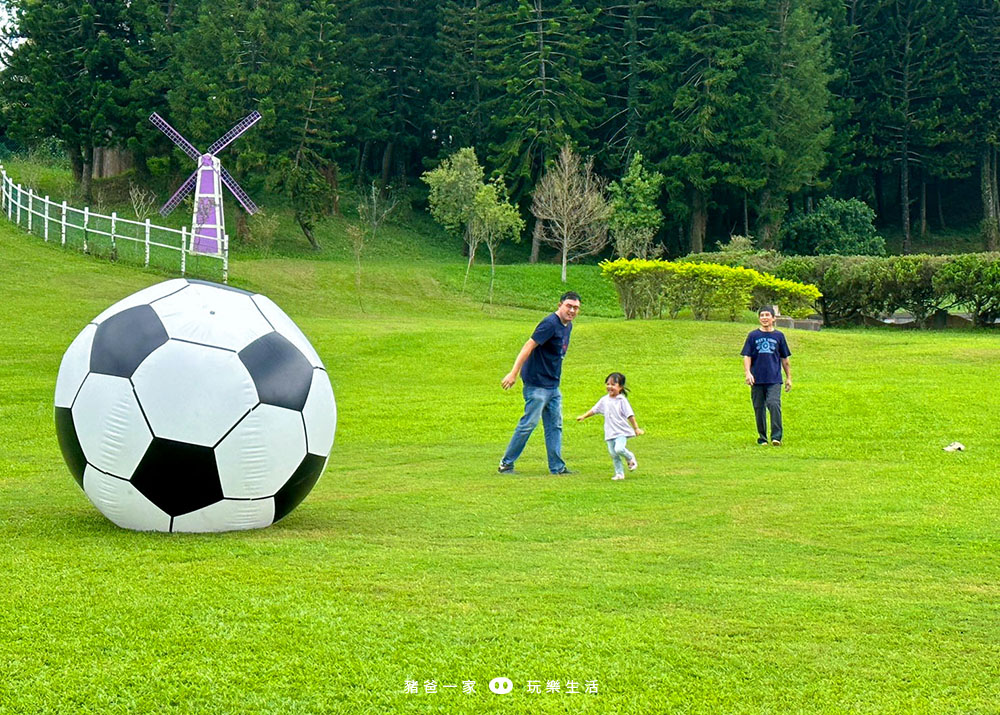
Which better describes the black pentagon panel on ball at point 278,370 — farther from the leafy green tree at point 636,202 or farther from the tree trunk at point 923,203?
the tree trunk at point 923,203

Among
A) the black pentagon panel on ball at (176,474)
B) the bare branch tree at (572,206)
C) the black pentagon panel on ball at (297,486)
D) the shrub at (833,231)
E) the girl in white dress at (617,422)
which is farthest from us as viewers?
the shrub at (833,231)

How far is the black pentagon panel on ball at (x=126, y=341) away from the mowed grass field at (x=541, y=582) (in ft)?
3.62

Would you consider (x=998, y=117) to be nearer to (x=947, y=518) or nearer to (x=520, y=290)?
(x=520, y=290)

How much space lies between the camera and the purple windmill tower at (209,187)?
42812mm

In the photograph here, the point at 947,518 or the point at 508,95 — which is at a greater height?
the point at 508,95

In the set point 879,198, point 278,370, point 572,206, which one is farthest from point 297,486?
point 879,198

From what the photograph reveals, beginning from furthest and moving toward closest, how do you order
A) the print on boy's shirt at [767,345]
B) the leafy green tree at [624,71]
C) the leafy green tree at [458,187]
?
the leafy green tree at [624,71]
the leafy green tree at [458,187]
the print on boy's shirt at [767,345]

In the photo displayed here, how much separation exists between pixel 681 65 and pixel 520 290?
16.8 meters

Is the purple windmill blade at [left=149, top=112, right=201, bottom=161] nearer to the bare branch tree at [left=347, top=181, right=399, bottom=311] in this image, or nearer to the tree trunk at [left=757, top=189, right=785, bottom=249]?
the bare branch tree at [left=347, top=181, right=399, bottom=311]

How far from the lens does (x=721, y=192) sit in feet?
177

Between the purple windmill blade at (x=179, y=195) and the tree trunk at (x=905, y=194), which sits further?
the tree trunk at (x=905, y=194)

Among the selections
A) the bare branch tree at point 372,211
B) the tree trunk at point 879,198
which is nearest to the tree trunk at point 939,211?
the tree trunk at point 879,198

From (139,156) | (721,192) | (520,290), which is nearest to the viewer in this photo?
(520,290)

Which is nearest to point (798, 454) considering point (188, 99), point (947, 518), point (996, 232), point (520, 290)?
point (947, 518)
